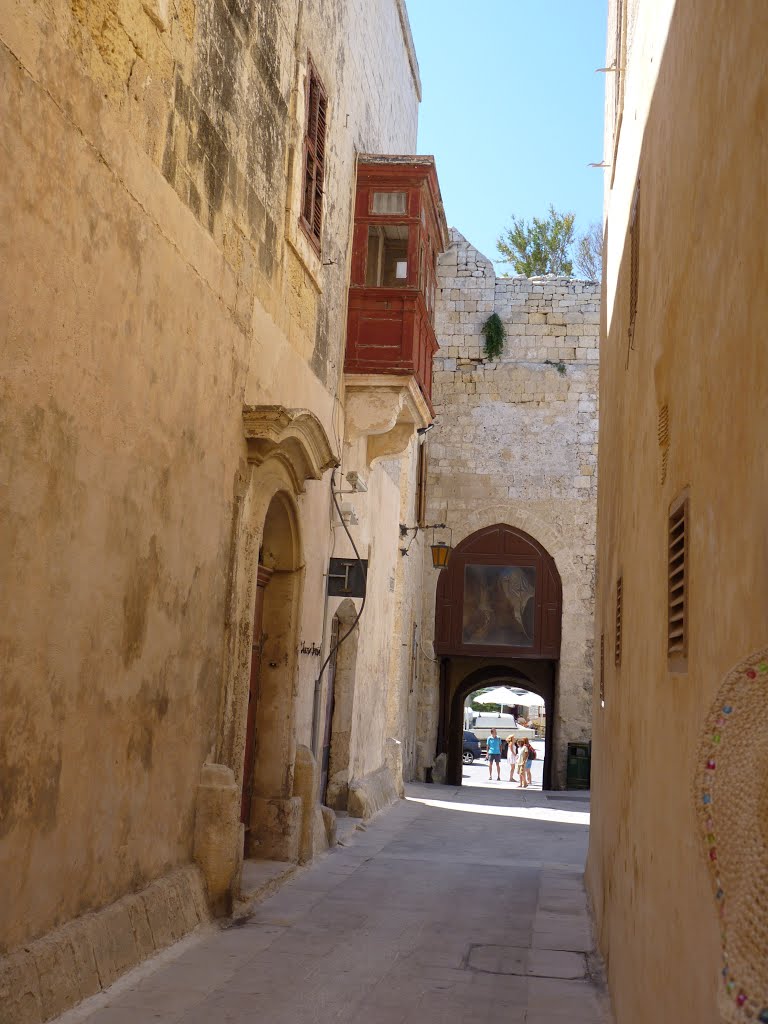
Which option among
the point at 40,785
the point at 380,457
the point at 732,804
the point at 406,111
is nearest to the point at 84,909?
the point at 40,785

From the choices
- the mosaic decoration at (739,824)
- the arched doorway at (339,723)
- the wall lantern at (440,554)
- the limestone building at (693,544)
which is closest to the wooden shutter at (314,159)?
the limestone building at (693,544)

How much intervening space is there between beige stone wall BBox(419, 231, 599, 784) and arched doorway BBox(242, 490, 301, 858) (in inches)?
464

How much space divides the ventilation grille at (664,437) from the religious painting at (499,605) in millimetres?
17021

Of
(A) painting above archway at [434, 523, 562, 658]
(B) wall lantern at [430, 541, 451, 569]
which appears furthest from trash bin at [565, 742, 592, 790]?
(B) wall lantern at [430, 541, 451, 569]

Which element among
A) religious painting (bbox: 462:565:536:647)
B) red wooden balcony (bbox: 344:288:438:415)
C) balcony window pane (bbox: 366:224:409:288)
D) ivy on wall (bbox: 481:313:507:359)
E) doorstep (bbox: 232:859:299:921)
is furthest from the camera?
ivy on wall (bbox: 481:313:507:359)

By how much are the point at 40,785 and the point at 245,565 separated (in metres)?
3.12

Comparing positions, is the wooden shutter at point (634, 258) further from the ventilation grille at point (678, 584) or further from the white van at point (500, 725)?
the white van at point (500, 725)

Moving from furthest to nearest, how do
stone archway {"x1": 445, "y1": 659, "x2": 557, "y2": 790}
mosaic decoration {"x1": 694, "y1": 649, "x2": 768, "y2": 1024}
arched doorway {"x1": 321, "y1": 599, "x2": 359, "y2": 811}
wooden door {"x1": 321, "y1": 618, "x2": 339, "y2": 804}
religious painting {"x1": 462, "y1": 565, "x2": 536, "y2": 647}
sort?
1. stone archway {"x1": 445, "y1": 659, "x2": 557, "y2": 790}
2. religious painting {"x1": 462, "y1": 565, "x2": 536, "y2": 647}
3. arched doorway {"x1": 321, "y1": 599, "x2": 359, "y2": 811}
4. wooden door {"x1": 321, "y1": 618, "x2": 339, "y2": 804}
5. mosaic decoration {"x1": 694, "y1": 649, "x2": 768, "y2": 1024}

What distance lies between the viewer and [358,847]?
36.4ft

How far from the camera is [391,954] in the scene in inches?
266

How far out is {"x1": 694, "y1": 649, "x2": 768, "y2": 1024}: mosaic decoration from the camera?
1.29 meters

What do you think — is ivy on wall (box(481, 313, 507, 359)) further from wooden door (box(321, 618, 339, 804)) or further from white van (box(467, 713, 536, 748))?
white van (box(467, 713, 536, 748))

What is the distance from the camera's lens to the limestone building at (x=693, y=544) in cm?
144

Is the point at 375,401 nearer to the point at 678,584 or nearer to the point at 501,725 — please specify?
the point at 678,584
